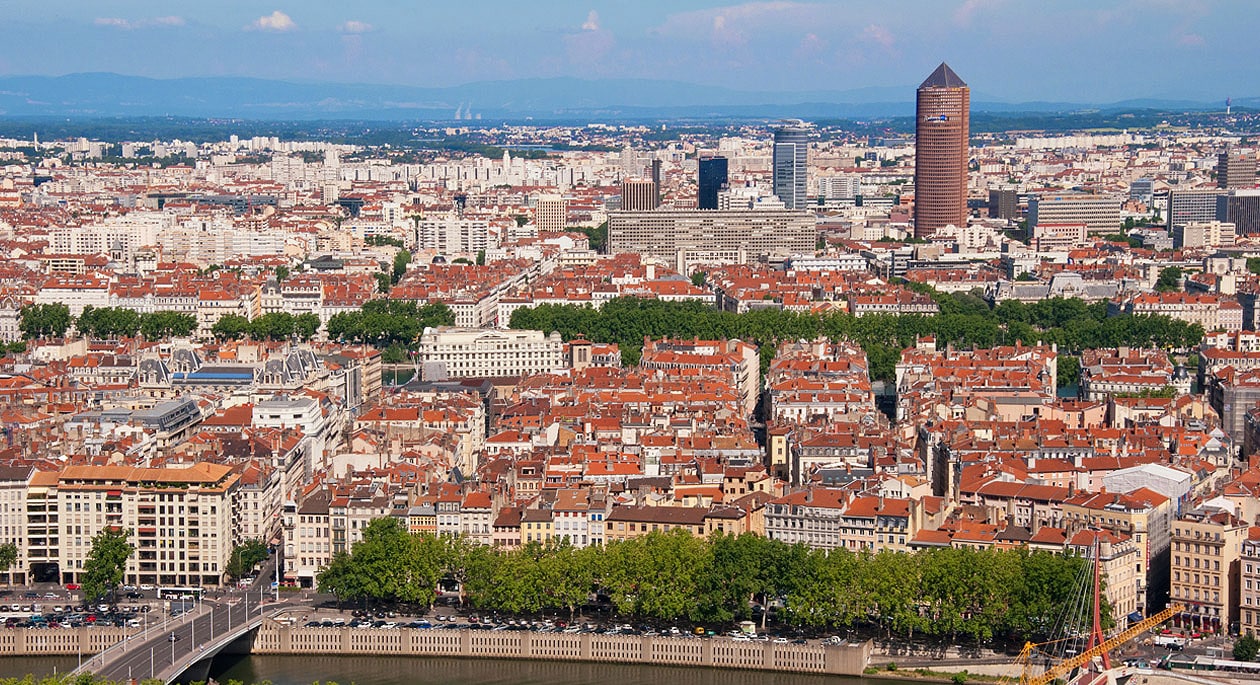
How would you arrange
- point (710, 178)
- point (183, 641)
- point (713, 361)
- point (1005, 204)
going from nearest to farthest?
point (183, 641) → point (713, 361) → point (710, 178) → point (1005, 204)

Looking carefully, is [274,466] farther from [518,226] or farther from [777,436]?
[518,226]

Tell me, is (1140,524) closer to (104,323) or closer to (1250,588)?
(1250,588)

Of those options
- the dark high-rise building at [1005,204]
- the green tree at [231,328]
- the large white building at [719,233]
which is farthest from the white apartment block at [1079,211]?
the green tree at [231,328]

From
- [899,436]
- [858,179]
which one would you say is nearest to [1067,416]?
[899,436]

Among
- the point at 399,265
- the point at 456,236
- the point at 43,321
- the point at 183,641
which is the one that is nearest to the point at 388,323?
the point at 43,321

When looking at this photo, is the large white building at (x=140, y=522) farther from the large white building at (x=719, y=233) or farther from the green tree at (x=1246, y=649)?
the large white building at (x=719, y=233)

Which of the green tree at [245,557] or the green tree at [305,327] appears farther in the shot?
the green tree at [305,327]

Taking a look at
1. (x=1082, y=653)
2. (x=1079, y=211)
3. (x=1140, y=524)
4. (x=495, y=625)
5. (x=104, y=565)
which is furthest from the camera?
(x=1079, y=211)
